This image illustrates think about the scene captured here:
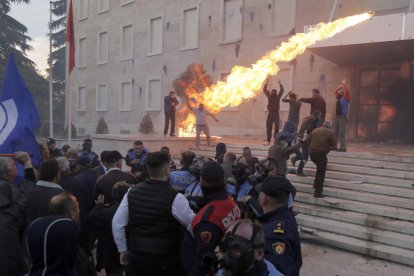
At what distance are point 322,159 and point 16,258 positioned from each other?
6.65 meters

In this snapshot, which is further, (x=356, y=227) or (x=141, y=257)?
(x=356, y=227)

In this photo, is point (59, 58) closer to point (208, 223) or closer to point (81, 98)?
point (81, 98)

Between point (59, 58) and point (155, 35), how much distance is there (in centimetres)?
3232

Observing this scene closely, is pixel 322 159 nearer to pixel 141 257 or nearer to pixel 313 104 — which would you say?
pixel 313 104

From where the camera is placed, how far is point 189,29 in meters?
22.8

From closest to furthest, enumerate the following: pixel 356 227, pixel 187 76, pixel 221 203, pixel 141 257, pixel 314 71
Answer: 1. pixel 221 203
2. pixel 141 257
3. pixel 356 227
4. pixel 314 71
5. pixel 187 76

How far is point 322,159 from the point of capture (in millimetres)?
8672

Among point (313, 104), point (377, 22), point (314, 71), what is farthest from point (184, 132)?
point (377, 22)

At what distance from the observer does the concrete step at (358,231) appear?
270 inches

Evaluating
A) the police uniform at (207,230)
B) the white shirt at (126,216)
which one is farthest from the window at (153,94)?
Answer: the police uniform at (207,230)

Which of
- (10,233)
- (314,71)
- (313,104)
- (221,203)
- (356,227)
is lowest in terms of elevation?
(356,227)

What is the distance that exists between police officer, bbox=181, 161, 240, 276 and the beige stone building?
10.1 metres

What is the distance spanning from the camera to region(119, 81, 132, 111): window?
89.3 feet

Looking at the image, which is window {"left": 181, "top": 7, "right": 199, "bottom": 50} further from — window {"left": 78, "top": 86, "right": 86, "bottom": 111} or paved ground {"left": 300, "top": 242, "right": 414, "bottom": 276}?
paved ground {"left": 300, "top": 242, "right": 414, "bottom": 276}
